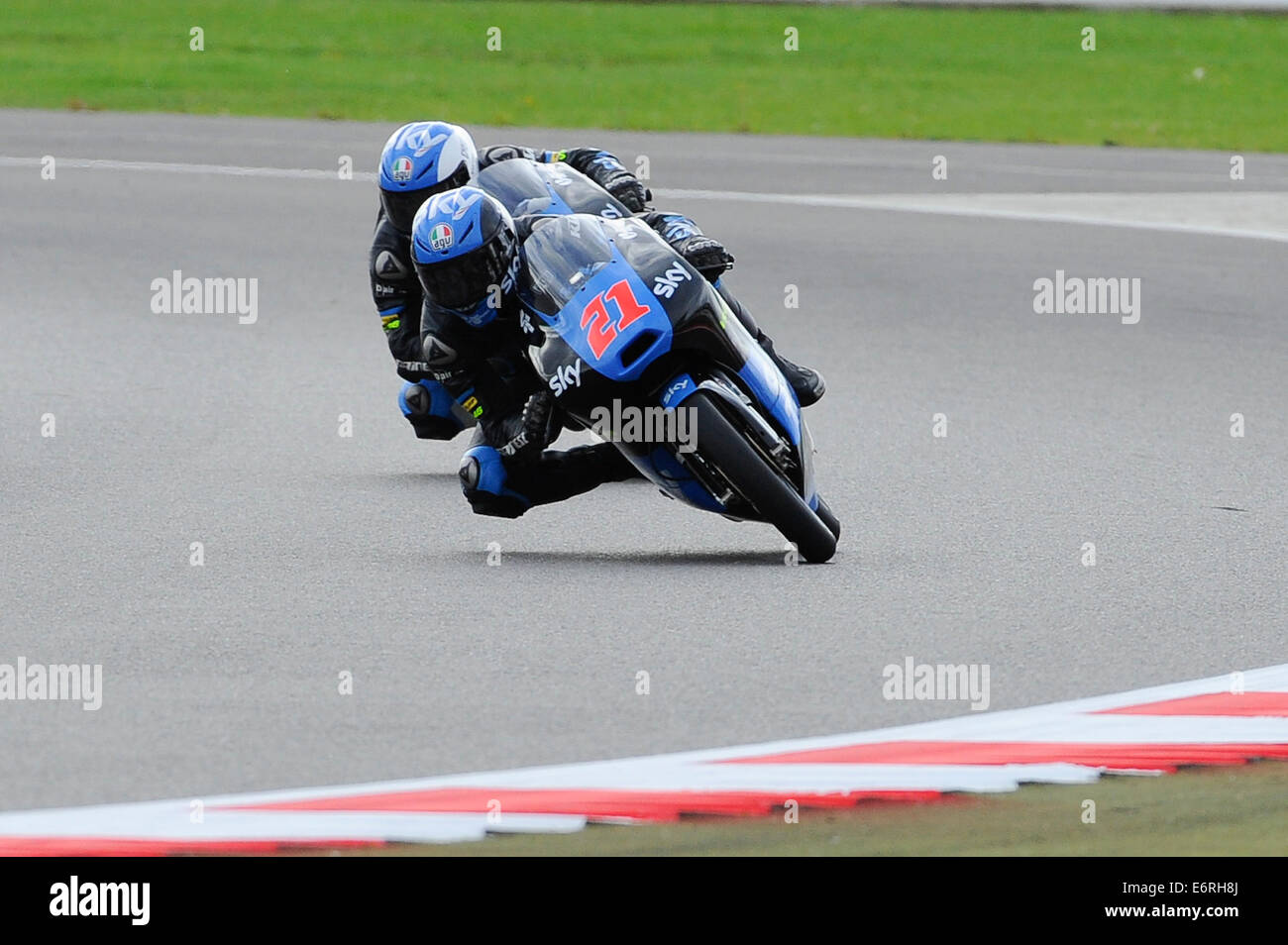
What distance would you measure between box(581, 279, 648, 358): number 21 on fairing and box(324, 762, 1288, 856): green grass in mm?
2409

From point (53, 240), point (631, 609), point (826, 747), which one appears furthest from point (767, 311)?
point (826, 747)

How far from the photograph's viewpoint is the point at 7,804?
4508 mm

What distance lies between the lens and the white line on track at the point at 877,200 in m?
15.2

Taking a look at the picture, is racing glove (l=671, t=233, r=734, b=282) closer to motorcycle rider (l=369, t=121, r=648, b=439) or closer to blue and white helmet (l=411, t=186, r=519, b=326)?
blue and white helmet (l=411, t=186, r=519, b=326)

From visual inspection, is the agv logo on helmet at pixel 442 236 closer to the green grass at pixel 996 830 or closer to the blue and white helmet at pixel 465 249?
the blue and white helmet at pixel 465 249

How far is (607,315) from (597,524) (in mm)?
1117

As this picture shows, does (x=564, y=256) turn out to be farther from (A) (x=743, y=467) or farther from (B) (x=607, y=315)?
(A) (x=743, y=467)

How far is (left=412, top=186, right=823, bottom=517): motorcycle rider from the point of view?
23.0ft

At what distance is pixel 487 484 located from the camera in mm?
7152
